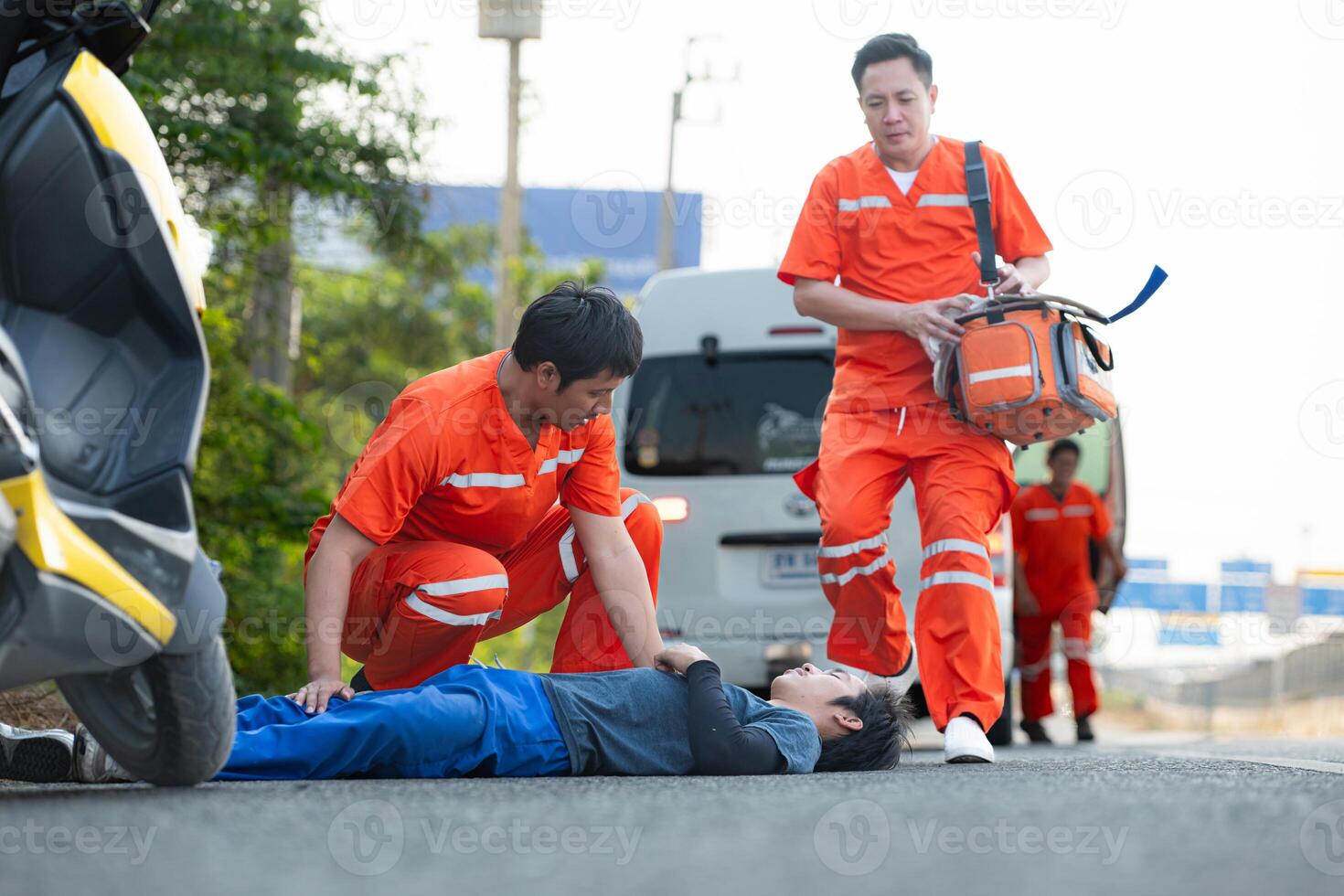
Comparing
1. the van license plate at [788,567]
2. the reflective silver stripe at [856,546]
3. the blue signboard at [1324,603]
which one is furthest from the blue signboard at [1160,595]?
the reflective silver stripe at [856,546]

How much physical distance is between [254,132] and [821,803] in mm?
5852

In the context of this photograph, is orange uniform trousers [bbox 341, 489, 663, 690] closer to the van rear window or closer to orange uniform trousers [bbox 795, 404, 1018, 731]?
orange uniform trousers [bbox 795, 404, 1018, 731]

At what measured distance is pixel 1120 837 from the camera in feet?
7.77

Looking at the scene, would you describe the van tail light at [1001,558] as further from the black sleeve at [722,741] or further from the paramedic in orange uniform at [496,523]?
the black sleeve at [722,741]

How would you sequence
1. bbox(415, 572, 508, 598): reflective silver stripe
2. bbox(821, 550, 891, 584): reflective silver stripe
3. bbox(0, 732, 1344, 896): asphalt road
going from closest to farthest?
bbox(0, 732, 1344, 896): asphalt road < bbox(415, 572, 508, 598): reflective silver stripe < bbox(821, 550, 891, 584): reflective silver stripe

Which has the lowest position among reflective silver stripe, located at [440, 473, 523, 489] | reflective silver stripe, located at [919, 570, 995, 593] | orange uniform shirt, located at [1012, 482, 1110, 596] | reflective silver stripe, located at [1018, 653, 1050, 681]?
reflective silver stripe, located at [1018, 653, 1050, 681]

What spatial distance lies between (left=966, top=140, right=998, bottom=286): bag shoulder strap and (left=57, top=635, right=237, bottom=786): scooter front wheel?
3017 millimetres

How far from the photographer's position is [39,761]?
11.5 feet

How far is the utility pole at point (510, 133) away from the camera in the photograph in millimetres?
15008

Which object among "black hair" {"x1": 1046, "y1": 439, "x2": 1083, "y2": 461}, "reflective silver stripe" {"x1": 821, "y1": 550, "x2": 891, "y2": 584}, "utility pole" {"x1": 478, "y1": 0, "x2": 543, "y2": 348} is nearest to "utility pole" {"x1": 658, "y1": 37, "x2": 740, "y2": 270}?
"utility pole" {"x1": 478, "y1": 0, "x2": 543, "y2": 348}

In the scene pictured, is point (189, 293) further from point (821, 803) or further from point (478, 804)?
point (821, 803)

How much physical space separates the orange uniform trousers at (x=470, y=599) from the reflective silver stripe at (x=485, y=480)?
179 millimetres

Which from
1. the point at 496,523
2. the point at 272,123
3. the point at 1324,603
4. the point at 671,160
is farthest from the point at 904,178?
the point at 1324,603

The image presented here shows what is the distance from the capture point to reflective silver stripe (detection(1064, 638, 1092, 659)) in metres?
10.7
